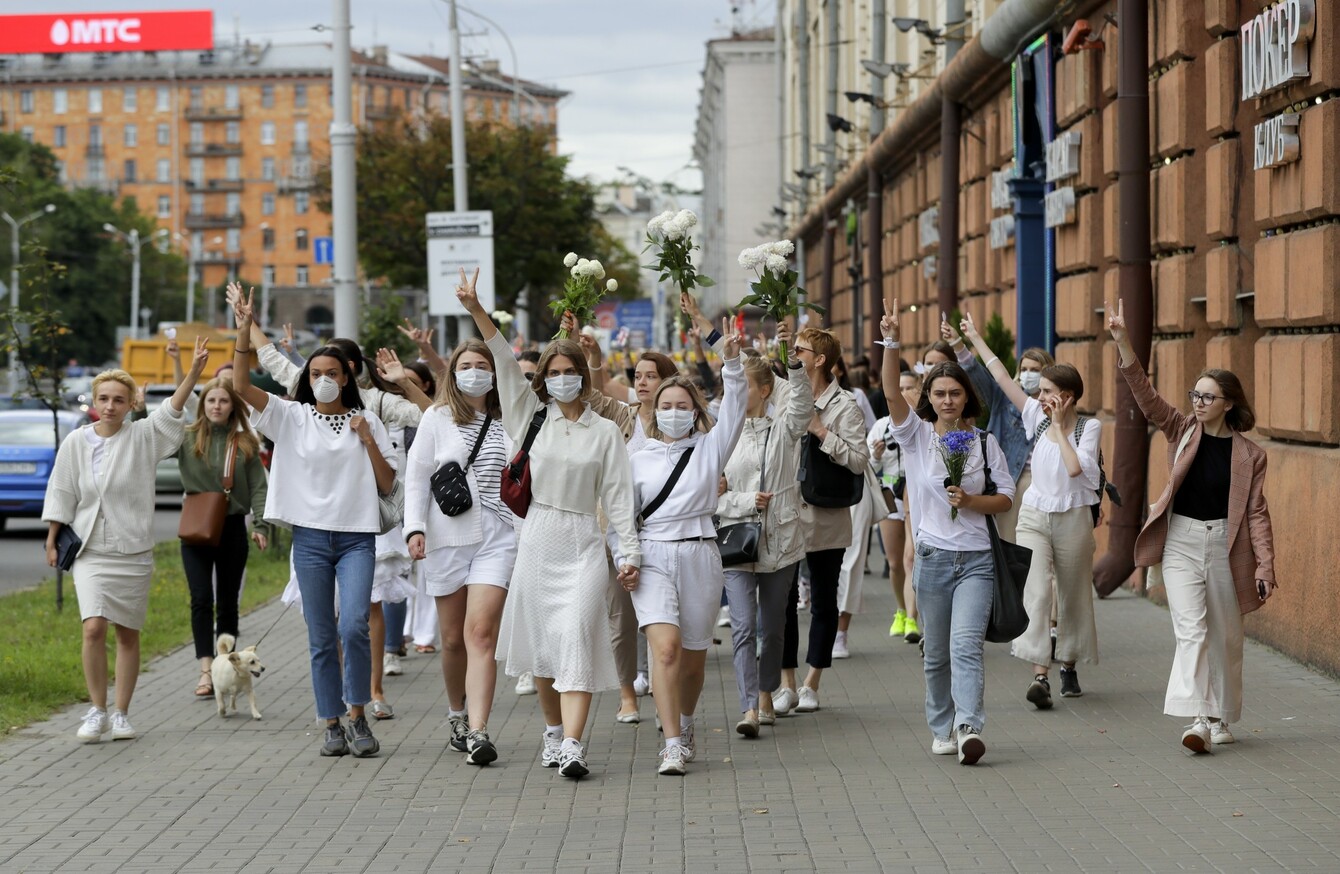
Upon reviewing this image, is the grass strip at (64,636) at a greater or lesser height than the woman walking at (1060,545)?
lesser

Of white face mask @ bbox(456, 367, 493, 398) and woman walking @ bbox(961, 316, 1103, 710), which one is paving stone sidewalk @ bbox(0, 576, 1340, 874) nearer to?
woman walking @ bbox(961, 316, 1103, 710)

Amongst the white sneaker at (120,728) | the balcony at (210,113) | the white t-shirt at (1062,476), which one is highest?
the balcony at (210,113)

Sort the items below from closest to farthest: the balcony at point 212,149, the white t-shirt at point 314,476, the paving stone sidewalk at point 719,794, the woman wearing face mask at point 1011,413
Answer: the paving stone sidewalk at point 719,794
the white t-shirt at point 314,476
the woman wearing face mask at point 1011,413
the balcony at point 212,149

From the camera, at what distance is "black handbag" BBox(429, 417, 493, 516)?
850 centimetres

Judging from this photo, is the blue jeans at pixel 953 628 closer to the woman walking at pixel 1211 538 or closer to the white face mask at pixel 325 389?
the woman walking at pixel 1211 538

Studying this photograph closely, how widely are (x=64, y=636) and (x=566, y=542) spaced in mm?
6426

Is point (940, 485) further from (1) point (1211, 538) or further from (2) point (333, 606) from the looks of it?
(2) point (333, 606)

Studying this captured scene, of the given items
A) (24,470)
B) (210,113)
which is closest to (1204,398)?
(24,470)

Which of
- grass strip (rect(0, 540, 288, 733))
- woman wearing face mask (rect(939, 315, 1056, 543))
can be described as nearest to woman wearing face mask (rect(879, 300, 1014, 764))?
woman wearing face mask (rect(939, 315, 1056, 543))

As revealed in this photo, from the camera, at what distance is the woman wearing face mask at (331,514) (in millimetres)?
8711

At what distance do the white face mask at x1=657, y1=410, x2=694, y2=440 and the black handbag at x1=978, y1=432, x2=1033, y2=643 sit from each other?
1.30 meters

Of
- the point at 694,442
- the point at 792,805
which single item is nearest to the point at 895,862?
the point at 792,805

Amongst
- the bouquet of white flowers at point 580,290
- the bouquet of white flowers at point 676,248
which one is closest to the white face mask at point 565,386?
the bouquet of white flowers at point 676,248

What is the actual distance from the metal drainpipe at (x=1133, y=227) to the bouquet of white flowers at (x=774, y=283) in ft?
17.7
